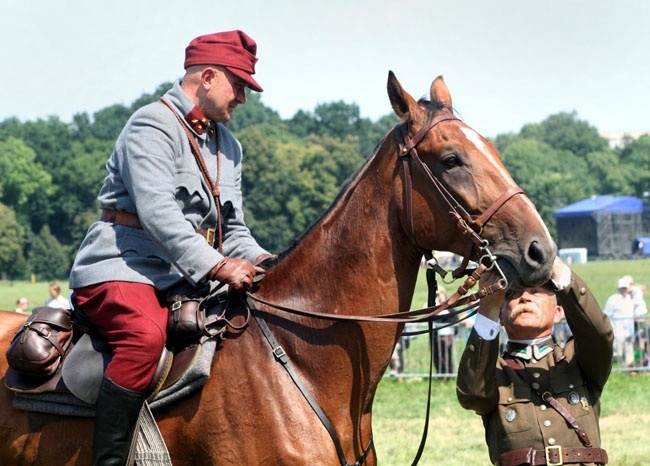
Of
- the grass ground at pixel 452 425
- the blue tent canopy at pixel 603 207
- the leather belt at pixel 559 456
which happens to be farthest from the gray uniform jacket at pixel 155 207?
the blue tent canopy at pixel 603 207

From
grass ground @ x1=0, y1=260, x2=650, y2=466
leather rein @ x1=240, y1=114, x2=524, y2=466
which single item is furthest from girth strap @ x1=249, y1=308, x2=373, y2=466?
grass ground @ x1=0, y1=260, x2=650, y2=466

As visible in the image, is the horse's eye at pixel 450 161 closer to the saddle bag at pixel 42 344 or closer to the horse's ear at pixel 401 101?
the horse's ear at pixel 401 101

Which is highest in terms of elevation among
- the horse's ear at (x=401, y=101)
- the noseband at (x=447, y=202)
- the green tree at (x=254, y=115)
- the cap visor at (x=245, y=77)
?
the green tree at (x=254, y=115)

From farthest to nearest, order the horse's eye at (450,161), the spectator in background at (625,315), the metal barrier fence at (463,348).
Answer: the spectator in background at (625,315), the metal barrier fence at (463,348), the horse's eye at (450,161)

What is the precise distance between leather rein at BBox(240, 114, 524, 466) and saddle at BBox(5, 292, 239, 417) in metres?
0.26

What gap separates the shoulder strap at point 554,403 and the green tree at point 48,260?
91.6 meters

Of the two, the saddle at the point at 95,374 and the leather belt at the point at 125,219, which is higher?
the leather belt at the point at 125,219

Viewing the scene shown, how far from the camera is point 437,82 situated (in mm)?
4871

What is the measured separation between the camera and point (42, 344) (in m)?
4.95

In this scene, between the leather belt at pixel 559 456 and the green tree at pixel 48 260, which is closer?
the leather belt at pixel 559 456

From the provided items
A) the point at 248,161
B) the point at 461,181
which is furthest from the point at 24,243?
the point at 461,181

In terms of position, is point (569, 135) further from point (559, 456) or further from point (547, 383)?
point (559, 456)

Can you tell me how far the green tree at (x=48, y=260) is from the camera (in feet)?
309

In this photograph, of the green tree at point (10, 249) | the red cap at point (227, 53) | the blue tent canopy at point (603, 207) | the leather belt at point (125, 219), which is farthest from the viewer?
the blue tent canopy at point (603, 207)
